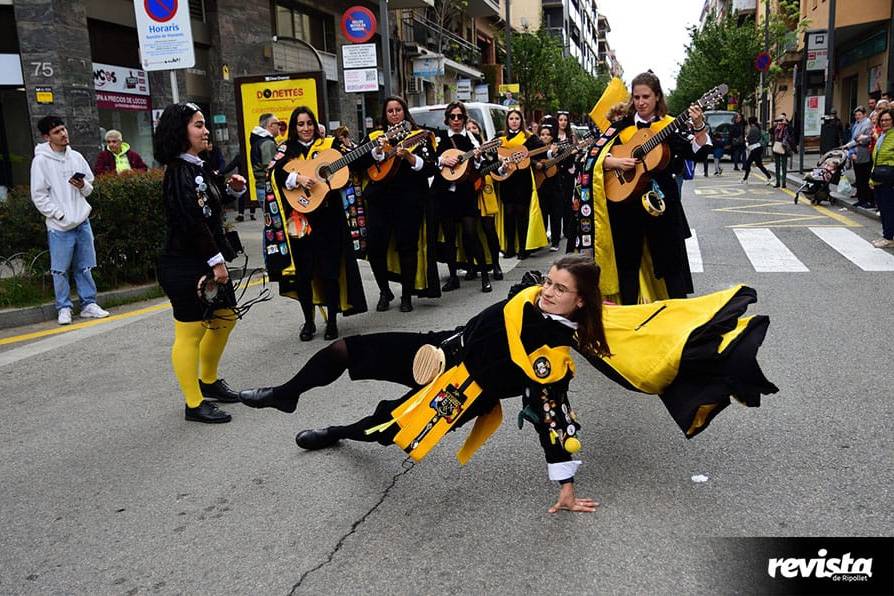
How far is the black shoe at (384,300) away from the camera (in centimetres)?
806

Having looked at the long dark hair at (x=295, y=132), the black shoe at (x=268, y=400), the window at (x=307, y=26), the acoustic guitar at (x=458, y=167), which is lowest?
the black shoe at (x=268, y=400)

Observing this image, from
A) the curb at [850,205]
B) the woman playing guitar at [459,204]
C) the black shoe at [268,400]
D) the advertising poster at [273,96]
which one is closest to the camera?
the black shoe at [268,400]

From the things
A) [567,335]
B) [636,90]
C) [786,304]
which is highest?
[636,90]

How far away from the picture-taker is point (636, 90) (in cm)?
550

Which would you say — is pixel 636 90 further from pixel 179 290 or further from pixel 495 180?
pixel 495 180

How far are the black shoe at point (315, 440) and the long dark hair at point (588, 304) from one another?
4.85ft

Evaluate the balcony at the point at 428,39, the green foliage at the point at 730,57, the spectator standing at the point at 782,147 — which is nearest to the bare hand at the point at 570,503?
the spectator standing at the point at 782,147

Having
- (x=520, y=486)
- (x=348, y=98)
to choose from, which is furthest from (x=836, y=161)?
(x=348, y=98)

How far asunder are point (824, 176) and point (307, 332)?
34.6ft

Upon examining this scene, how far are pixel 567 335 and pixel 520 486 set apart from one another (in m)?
0.80

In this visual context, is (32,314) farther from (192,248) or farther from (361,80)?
(361,80)

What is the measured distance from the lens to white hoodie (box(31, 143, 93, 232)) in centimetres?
771

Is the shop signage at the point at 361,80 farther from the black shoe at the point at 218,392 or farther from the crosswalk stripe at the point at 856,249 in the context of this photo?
the black shoe at the point at 218,392

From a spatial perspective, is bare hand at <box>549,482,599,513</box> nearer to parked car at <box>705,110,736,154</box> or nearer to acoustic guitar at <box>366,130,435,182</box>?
acoustic guitar at <box>366,130,435,182</box>
